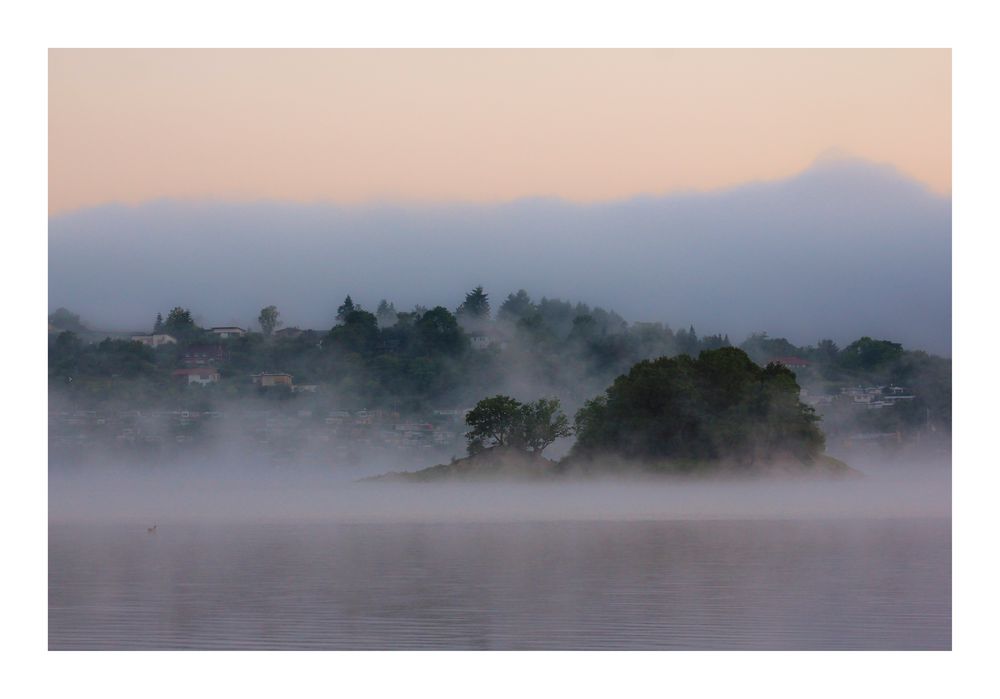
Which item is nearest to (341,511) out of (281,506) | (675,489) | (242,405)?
(281,506)

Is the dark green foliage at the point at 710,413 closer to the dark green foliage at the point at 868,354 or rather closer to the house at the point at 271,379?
the dark green foliage at the point at 868,354

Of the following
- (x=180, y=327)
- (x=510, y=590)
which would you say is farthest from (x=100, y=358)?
(x=510, y=590)

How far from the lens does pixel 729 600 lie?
17844mm

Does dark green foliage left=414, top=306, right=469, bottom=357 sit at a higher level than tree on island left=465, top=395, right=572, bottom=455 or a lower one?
higher

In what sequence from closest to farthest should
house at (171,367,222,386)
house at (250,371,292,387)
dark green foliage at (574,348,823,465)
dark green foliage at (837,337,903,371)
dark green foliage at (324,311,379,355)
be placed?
dark green foliage at (574,348,823,465) → dark green foliage at (837,337,903,371) → house at (171,367,222,386) → house at (250,371,292,387) → dark green foliage at (324,311,379,355)

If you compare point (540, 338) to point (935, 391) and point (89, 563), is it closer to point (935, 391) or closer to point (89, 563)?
point (935, 391)

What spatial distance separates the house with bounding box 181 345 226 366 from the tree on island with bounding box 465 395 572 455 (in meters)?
24.1

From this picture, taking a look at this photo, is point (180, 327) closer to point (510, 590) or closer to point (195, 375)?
point (195, 375)

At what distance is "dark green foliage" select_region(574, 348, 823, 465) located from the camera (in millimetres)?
42125

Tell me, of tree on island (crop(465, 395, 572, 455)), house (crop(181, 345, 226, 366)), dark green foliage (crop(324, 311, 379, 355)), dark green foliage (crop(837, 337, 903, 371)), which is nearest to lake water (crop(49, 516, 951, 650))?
tree on island (crop(465, 395, 572, 455))

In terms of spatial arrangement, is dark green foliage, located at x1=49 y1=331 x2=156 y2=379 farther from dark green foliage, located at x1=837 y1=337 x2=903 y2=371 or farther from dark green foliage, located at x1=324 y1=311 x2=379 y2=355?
dark green foliage, located at x1=837 y1=337 x2=903 y2=371

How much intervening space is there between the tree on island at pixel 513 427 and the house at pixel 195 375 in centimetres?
2383

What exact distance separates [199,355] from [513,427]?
25010mm

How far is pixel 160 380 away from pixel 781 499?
112 ft
